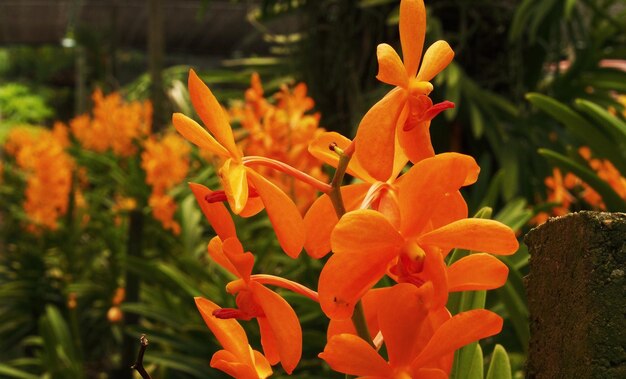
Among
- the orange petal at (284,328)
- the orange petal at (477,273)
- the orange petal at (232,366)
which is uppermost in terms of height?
the orange petal at (477,273)

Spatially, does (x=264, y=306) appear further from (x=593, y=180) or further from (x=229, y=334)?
(x=593, y=180)

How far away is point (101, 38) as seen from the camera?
8.74 metres

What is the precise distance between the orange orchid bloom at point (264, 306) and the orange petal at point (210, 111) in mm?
47

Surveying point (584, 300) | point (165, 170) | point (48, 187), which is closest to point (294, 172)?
point (584, 300)

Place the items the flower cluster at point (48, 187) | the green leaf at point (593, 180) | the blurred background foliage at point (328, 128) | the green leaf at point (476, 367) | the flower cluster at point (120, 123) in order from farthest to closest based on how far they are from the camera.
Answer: the flower cluster at point (120, 123) < the flower cluster at point (48, 187) < the blurred background foliage at point (328, 128) < the green leaf at point (593, 180) < the green leaf at point (476, 367)

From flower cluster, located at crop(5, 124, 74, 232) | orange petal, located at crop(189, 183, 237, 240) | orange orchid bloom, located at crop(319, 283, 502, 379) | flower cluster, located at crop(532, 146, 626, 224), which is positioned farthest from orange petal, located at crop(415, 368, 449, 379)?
flower cluster, located at crop(5, 124, 74, 232)

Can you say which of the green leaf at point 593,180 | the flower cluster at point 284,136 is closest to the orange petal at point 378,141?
the green leaf at point 593,180

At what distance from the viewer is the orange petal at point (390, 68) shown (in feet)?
1.28

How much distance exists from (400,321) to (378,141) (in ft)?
0.26

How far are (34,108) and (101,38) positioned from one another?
4.14ft

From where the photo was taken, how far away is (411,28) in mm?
400

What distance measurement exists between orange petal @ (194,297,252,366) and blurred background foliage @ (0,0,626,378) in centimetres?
72

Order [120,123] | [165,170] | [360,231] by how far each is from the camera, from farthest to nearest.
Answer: [120,123], [165,170], [360,231]

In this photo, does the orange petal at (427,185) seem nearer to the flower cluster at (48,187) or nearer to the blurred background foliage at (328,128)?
the blurred background foliage at (328,128)
